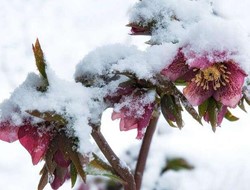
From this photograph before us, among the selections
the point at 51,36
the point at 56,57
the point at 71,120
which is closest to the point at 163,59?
the point at 71,120

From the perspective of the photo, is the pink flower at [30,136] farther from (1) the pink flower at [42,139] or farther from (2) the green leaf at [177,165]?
(2) the green leaf at [177,165]

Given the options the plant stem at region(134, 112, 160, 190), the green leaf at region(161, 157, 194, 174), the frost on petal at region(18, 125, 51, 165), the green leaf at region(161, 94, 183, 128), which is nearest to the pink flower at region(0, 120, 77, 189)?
the frost on petal at region(18, 125, 51, 165)

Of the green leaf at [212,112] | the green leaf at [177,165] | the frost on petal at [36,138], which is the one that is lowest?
the green leaf at [177,165]

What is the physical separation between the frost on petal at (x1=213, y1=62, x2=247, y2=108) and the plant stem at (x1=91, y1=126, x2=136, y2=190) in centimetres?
17

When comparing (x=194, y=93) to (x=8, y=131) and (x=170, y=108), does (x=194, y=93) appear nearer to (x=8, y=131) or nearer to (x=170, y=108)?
(x=170, y=108)

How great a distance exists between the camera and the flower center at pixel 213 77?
2.52 feet

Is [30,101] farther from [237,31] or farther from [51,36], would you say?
[51,36]

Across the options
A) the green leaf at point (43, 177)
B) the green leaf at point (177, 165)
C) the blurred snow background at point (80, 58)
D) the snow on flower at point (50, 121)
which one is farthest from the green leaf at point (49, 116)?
the green leaf at point (177, 165)

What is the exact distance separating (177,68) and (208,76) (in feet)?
0.19

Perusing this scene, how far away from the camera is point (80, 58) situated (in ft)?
8.99

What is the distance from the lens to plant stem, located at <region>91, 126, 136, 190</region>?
828mm

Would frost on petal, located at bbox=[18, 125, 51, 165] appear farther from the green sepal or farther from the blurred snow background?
the blurred snow background

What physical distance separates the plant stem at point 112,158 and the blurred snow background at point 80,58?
0.27 metres

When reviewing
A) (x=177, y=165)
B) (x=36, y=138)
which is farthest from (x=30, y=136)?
(x=177, y=165)
